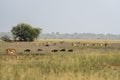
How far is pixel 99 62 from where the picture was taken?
23.5 m

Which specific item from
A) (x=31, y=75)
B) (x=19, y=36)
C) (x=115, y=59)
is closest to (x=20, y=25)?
(x=19, y=36)

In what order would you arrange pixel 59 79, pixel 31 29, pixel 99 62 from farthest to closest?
pixel 31 29 < pixel 99 62 < pixel 59 79

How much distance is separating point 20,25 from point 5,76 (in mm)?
107078

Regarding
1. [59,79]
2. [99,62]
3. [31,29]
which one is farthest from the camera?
[31,29]

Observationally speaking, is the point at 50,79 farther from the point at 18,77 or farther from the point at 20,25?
the point at 20,25

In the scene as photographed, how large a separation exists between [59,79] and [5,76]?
227 cm

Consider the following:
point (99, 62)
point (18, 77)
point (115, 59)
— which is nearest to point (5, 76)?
point (18, 77)

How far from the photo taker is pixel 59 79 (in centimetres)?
1311

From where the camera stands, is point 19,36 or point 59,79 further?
point 19,36

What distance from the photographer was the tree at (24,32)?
377ft

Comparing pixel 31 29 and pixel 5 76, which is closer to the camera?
pixel 5 76

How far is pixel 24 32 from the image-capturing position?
11369 centimetres

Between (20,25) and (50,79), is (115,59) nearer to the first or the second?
(50,79)

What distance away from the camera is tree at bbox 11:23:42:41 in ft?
377
